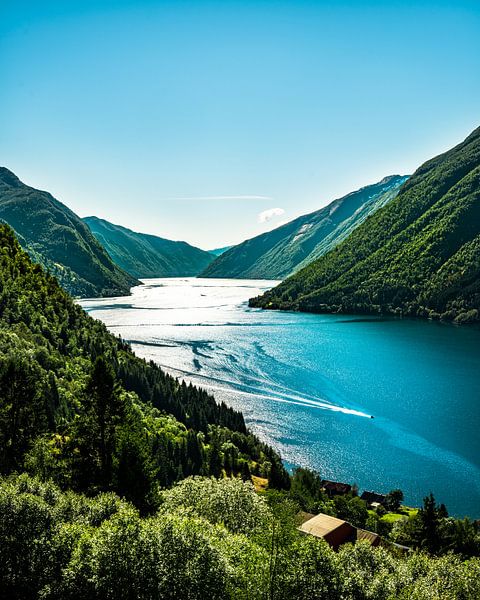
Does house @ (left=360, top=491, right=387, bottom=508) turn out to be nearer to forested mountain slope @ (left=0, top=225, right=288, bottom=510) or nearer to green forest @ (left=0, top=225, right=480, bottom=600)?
green forest @ (left=0, top=225, right=480, bottom=600)

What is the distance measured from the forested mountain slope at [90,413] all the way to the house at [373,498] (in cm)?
973

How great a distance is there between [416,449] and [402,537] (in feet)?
78.0

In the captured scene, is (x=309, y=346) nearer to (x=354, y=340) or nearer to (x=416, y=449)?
(x=354, y=340)

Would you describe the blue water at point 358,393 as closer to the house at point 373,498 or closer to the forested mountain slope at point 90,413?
the house at point 373,498

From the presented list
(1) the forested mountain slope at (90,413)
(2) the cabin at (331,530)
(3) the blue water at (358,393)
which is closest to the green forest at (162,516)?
(1) the forested mountain slope at (90,413)

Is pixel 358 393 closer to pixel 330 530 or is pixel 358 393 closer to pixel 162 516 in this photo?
pixel 330 530

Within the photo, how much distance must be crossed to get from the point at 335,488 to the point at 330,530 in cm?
2017

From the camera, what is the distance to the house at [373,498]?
55028 mm

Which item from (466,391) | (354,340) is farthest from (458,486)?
(354,340)

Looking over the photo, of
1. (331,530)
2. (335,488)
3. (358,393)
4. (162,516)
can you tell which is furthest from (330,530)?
(358,393)

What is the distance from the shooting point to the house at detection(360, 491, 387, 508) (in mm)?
55028

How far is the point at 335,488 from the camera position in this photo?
57125 mm

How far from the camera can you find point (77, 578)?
68.7ft

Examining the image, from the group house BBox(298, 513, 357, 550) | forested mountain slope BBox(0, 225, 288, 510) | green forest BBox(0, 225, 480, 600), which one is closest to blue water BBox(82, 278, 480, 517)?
green forest BBox(0, 225, 480, 600)
